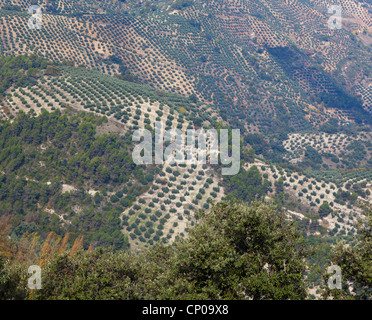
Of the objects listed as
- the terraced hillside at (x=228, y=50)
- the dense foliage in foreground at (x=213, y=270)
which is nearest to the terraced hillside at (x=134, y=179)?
the dense foliage in foreground at (x=213, y=270)

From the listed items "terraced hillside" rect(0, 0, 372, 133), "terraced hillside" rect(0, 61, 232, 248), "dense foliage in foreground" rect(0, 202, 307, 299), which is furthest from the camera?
"terraced hillside" rect(0, 0, 372, 133)

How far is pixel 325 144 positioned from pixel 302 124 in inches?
540

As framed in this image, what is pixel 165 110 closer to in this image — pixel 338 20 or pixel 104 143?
pixel 104 143

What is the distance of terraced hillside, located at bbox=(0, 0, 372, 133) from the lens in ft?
376

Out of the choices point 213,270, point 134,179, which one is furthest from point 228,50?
point 213,270

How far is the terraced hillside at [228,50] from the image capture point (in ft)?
376

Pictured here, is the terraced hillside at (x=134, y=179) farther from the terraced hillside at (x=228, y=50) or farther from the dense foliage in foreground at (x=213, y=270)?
the terraced hillside at (x=228, y=50)

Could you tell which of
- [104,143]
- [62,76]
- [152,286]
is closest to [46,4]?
[62,76]

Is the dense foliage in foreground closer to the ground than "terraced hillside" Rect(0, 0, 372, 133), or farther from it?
closer to the ground

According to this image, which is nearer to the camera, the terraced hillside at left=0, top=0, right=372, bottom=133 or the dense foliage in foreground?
the dense foliage in foreground

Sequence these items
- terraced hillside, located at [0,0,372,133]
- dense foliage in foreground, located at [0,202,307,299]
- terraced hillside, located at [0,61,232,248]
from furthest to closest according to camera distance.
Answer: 1. terraced hillside, located at [0,0,372,133]
2. terraced hillside, located at [0,61,232,248]
3. dense foliage in foreground, located at [0,202,307,299]

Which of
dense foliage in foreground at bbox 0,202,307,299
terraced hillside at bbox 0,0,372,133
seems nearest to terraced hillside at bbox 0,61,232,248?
dense foliage in foreground at bbox 0,202,307,299

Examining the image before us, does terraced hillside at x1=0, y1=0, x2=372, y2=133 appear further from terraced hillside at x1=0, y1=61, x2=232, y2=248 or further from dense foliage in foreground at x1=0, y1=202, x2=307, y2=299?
dense foliage in foreground at x1=0, y1=202, x2=307, y2=299

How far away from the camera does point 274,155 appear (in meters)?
101
